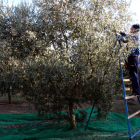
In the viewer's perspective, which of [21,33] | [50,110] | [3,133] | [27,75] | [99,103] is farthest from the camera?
[3,133]

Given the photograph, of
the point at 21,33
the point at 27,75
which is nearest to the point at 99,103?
the point at 27,75

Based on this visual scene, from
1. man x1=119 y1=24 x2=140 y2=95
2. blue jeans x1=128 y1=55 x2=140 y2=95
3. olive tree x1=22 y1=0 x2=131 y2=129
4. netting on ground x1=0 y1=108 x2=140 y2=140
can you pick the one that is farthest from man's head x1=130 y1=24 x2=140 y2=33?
netting on ground x1=0 y1=108 x2=140 y2=140

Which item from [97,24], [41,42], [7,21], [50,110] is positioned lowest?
[50,110]

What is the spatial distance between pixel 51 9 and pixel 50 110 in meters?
4.34

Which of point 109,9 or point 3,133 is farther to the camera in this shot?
point 3,133

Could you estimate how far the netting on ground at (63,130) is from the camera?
739 centimetres

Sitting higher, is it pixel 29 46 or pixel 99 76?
pixel 29 46

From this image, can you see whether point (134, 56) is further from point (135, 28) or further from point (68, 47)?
point (68, 47)

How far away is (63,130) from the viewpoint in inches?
345

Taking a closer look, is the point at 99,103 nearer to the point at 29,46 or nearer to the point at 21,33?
the point at 29,46

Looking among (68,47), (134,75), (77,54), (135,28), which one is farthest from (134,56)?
(68,47)

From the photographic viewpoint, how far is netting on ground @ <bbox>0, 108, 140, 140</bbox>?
7393 millimetres

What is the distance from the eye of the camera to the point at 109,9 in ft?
23.4

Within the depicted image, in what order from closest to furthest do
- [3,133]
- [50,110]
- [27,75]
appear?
1. [27,75]
2. [50,110]
3. [3,133]
